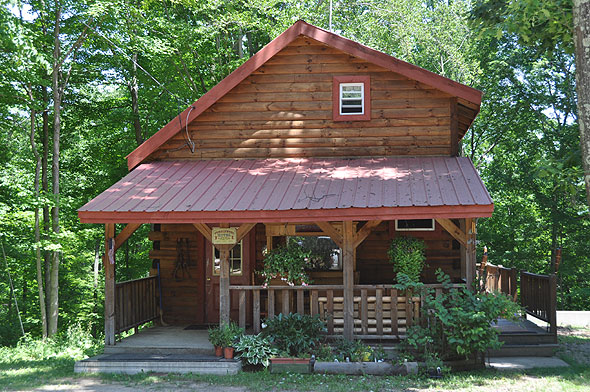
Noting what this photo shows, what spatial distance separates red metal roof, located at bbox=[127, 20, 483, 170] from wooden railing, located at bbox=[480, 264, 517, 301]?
14.8ft

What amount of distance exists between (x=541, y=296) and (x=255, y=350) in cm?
643

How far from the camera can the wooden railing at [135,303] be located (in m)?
10.5

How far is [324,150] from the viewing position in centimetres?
1198

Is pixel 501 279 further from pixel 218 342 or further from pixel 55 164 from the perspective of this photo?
pixel 55 164

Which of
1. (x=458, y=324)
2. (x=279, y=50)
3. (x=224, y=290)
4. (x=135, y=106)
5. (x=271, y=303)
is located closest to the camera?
(x=458, y=324)

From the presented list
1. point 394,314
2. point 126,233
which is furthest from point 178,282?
point 394,314

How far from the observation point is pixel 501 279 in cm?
→ 1398

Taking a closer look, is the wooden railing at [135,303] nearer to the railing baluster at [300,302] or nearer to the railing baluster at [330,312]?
the railing baluster at [300,302]

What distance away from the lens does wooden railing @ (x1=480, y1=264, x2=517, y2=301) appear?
41.9 ft

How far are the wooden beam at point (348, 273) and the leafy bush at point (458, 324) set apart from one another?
108 centimetres

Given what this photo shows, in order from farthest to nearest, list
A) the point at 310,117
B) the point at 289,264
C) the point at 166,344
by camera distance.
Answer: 1. the point at 310,117
2. the point at 289,264
3. the point at 166,344

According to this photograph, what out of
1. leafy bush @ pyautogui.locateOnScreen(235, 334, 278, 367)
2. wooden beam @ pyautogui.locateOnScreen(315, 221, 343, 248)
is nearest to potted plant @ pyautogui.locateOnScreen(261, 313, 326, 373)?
leafy bush @ pyautogui.locateOnScreen(235, 334, 278, 367)

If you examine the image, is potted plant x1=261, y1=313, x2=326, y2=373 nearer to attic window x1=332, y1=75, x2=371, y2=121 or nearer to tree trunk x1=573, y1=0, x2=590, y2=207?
attic window x1=332, y1=75, x2=371, y2=121

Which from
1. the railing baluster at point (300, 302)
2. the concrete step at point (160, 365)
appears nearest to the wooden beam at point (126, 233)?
the concrete step at point (160, 365)
